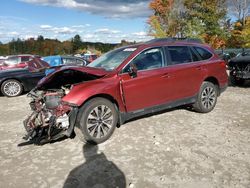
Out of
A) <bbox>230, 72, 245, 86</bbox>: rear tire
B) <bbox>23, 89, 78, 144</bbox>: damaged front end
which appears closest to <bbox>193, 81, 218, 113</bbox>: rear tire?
<bbox>23, 89, 78, 144</bbox>: damaged front end

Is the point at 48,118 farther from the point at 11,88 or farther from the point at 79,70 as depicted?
the point at 11,88

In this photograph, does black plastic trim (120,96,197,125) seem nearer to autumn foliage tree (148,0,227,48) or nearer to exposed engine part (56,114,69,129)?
exposed engine part (56,114,69,129)

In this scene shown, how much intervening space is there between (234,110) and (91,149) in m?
4.24

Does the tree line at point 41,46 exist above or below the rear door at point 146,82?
above

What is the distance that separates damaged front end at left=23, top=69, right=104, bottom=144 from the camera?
4.80 meters

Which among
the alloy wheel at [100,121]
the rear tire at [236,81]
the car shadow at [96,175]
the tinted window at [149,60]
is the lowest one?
the car shadow at [96,175]

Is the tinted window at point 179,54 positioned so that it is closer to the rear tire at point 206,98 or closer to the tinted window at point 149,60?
the tinted window at point 149,60

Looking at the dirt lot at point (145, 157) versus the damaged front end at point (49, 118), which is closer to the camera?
the dirt lot at point (145, 157)

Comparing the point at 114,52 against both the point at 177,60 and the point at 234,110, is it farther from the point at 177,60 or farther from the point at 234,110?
the point at 234,110

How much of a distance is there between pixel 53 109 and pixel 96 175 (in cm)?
162

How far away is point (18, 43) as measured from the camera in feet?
277

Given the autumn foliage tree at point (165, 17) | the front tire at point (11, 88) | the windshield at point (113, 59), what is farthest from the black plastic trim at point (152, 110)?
the autumn foliage tree at point (165, 17)

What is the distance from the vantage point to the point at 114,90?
16.9 ft

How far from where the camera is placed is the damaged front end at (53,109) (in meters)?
4.80
